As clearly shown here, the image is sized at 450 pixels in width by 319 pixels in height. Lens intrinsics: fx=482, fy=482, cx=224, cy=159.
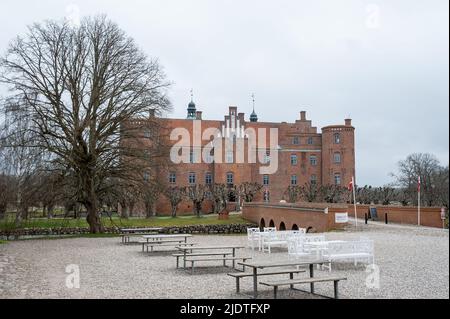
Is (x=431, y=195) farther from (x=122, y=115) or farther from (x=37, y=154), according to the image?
(x=37, y=154)

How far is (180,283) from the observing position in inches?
416

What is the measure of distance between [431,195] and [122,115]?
3226 cm

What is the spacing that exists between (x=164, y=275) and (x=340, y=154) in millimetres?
51019

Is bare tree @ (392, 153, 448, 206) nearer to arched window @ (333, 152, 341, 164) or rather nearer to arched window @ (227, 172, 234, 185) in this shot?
arched window @ (333, 152, 341, 164)

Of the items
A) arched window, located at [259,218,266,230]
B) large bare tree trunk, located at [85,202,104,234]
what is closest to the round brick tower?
arched window, located at [259,218,266,230]

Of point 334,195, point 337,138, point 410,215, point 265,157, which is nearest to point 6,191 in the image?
point 410,215

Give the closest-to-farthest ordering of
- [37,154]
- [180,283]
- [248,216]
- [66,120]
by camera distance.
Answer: [180,283], [37,154], [66,120], [248,216]

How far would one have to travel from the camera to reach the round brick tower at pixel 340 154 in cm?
5975

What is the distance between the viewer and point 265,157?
59.2m

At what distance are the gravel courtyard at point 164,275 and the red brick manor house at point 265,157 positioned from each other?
37170 mm

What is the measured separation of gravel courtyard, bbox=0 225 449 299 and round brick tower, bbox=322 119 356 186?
A: 41.6 metres

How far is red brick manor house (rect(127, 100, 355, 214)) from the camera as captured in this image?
2202 inches

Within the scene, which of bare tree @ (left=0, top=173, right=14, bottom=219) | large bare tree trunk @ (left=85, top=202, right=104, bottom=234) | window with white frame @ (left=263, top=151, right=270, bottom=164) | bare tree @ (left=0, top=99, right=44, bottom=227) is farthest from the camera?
window with white frame @ (left=263, top=151, right=270, bottom=164)
